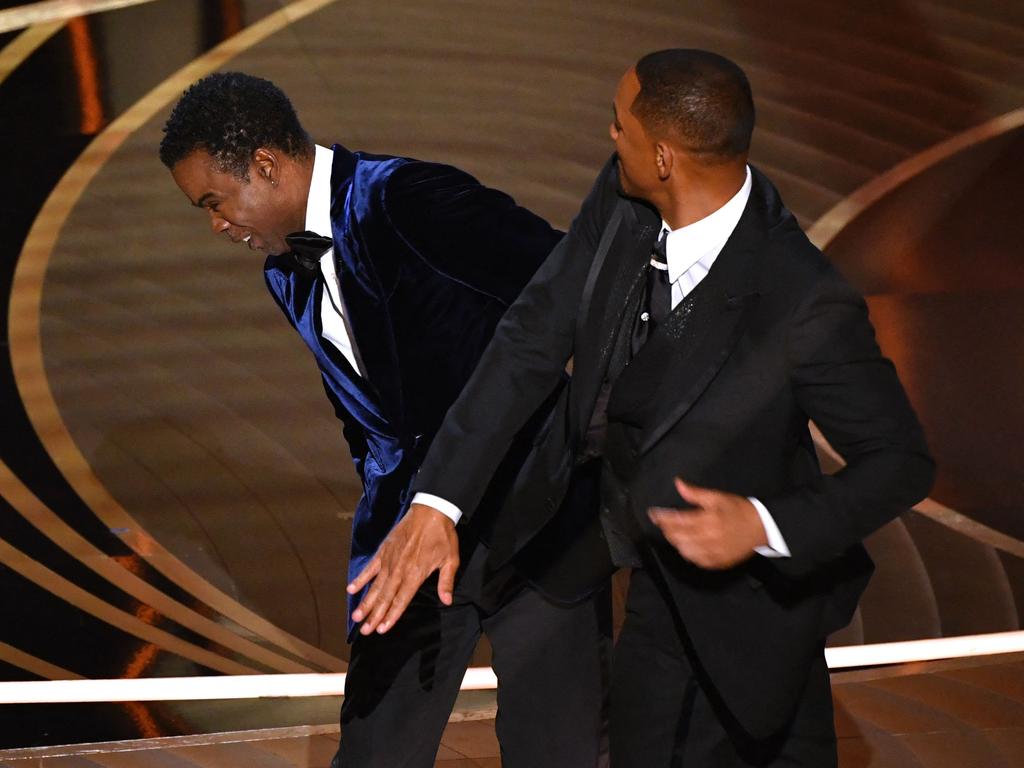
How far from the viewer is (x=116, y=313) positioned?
4609 mm

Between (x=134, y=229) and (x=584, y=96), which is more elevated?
(x=584, y=96)

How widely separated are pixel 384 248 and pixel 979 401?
3079 mm

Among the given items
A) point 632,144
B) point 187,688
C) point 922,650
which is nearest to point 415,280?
point 632,144

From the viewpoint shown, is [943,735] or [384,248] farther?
[943,735]

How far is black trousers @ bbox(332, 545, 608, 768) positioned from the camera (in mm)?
1924

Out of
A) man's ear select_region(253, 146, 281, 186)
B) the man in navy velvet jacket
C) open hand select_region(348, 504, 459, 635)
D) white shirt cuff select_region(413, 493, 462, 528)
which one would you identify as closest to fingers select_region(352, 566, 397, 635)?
open hand select_region(348, 504, 459, 635)

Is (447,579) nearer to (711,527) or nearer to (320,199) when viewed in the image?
(711,527)

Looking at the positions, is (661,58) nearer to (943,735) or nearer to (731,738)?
(731,738)

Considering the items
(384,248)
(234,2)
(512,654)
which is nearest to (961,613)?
(512,654)

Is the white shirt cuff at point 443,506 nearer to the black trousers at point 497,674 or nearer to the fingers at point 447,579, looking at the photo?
the fingers at point 447,579

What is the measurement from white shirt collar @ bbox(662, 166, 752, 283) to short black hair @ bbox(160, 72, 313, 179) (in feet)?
1.99

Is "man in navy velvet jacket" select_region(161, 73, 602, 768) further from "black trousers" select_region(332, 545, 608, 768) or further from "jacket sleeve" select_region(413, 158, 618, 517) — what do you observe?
"jacket sleeve" select_region(413, 158, 618, 517)

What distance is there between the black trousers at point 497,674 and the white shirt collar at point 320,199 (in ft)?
1.69

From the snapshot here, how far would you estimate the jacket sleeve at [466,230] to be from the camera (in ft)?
6.05
